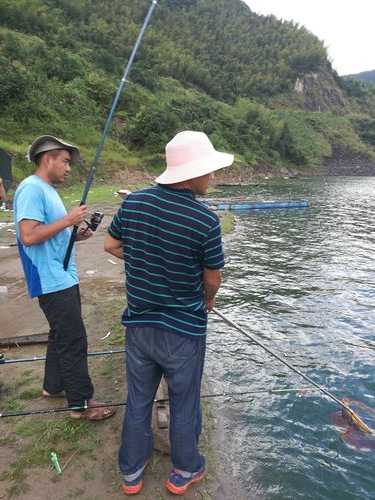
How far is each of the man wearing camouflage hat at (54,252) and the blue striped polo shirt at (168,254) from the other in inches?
31.0

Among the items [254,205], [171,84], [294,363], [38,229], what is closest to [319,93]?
[171,84]

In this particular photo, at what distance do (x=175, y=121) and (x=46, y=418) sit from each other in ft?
139

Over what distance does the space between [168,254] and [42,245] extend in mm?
1356

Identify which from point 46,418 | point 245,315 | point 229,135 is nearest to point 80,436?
point 46,418

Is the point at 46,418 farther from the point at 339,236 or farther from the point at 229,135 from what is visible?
the point at 229,135

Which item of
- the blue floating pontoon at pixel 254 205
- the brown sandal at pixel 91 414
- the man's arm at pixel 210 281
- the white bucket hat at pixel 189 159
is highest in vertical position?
the white bucket hat at pixel 189 159

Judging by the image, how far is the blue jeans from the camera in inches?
118

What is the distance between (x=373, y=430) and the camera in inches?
186

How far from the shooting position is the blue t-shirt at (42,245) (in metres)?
3.42

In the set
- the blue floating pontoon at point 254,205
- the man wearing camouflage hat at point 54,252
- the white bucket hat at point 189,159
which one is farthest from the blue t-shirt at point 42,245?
the blue floating pontoon at point 254,205

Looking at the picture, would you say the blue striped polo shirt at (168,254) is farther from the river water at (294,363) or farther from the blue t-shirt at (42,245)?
the river water at (294,363)

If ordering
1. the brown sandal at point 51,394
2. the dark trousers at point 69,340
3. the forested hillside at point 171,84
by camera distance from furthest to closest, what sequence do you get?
the forested hillside at point 171,84, the brown sandal at point 51,394, the dark trousers at point 69,340

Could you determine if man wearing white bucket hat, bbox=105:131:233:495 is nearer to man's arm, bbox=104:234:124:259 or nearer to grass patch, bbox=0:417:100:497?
man's arm, bbox=104:234:124:259

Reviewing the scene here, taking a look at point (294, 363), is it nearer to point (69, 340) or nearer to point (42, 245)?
point (69, 340)
